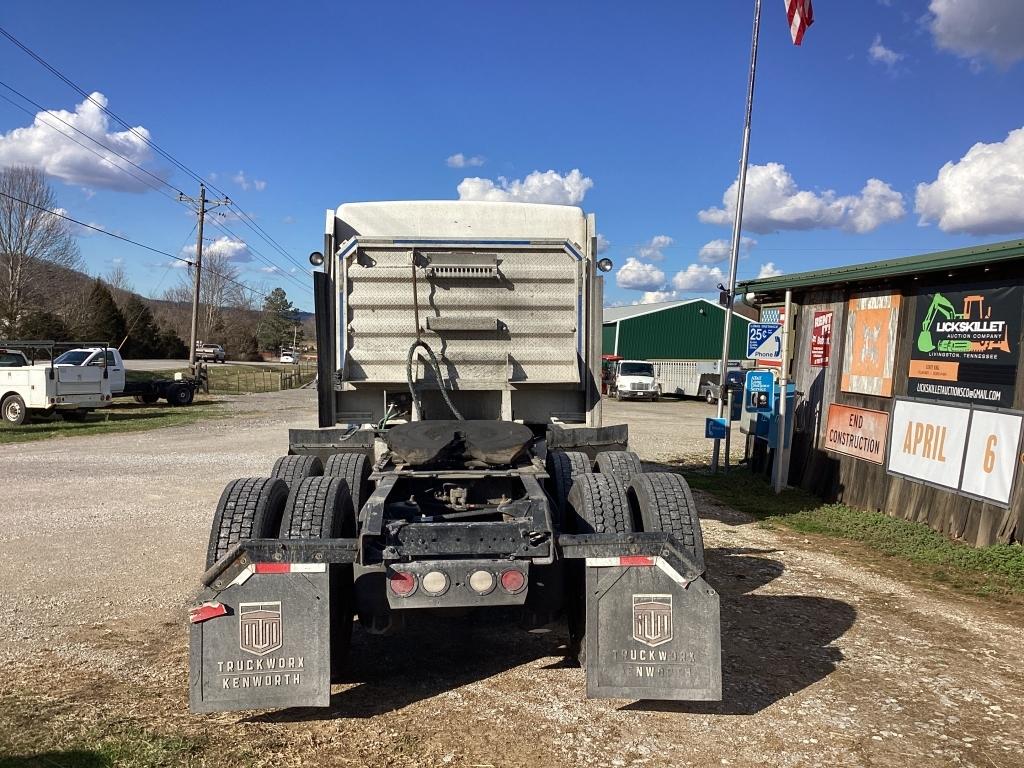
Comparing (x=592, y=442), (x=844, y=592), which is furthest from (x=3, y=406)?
(x=844, y=592)

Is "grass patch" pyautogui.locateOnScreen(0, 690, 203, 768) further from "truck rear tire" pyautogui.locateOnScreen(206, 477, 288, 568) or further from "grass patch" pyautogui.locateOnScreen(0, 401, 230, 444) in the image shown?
"grass patch" pyautogui.locateOnScreen(0, 401, 230, 444)

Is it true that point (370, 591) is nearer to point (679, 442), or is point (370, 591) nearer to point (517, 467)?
point (517, 467)

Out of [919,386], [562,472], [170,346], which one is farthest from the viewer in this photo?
[170,346]

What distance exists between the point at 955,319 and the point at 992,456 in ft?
5.03

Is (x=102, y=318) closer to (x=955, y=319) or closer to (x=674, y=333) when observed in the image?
(x=674, y=333)

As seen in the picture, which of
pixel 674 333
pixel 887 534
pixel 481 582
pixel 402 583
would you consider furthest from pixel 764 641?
pixel 674 333

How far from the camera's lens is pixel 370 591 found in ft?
12.3

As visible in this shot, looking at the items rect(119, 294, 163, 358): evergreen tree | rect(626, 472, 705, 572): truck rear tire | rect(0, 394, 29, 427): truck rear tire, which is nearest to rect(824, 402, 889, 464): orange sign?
rect(626, 472, 705, 572): truck rear tire

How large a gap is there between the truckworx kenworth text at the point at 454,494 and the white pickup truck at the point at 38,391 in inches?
600

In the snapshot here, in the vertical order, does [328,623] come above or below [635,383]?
above

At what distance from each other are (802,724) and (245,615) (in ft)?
9.14

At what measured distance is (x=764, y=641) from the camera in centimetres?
475

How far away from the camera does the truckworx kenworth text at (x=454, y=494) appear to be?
341 cm

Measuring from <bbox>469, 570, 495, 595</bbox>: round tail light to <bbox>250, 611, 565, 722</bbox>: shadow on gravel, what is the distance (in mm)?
458
